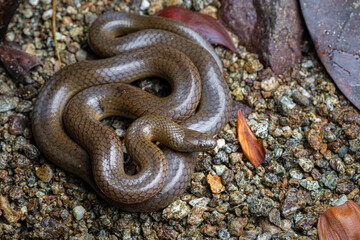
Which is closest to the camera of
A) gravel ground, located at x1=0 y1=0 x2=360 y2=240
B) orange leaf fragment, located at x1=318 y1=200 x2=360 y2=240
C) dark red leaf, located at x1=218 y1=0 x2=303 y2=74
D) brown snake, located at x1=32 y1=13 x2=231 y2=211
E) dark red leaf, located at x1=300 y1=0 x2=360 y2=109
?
orange leaf fragment, located at x1=318 y1=200 x2=360 y2=240

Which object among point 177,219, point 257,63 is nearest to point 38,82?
point 177,219

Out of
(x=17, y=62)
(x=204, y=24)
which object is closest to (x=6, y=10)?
(x=17, y=62)

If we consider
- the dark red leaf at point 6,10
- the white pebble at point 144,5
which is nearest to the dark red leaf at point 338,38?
the white pebble at point 144,5

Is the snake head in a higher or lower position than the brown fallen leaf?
higher

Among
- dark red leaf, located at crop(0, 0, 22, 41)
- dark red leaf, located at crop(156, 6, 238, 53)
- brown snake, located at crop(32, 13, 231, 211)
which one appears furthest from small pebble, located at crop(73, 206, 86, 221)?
dark red leaf, located at crop(156, 6, 238, 53)

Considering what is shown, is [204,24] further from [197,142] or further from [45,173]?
[45,173]

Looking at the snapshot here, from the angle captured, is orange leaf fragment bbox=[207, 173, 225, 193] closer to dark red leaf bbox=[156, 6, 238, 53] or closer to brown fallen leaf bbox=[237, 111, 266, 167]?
brown fallen leaf bbox=[237, 111, 266, 167]

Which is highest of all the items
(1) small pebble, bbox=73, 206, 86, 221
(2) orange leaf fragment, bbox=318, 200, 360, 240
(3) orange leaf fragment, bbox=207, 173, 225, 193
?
(2) orange leaf fragment, bbox=318, 200, 360, 240

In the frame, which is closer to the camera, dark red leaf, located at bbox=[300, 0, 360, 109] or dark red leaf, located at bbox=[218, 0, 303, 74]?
dark red leaf, located at bbox=[300, 0, 360, 109]
